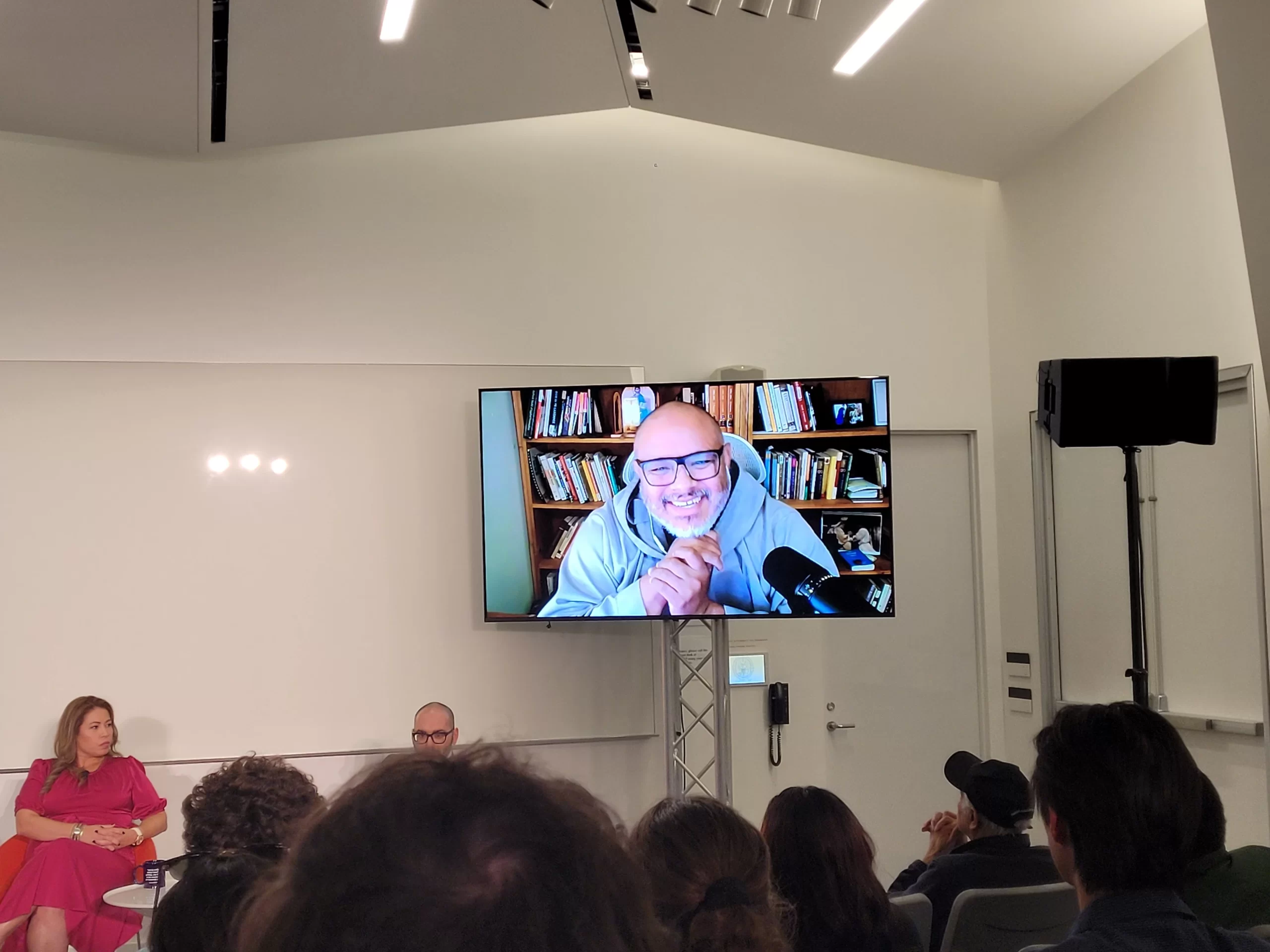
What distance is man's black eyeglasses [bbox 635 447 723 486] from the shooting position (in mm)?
4574

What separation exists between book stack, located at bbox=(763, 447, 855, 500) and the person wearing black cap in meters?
1.77

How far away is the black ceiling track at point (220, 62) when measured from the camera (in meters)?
3.81

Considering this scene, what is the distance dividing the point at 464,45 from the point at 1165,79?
2.71 m

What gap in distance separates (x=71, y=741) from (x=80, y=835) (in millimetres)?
386

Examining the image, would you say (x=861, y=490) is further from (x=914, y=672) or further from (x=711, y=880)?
(x=711, y=880)

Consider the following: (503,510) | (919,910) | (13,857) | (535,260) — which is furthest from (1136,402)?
(13,857)

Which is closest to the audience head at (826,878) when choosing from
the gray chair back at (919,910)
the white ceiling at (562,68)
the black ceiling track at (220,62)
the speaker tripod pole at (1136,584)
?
the gray chair back at (919,910)

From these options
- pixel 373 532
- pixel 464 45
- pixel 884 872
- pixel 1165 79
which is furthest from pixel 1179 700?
pixel 464 45

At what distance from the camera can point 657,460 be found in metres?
4.61

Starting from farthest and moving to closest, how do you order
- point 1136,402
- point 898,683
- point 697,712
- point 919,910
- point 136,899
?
point 898,683
point 697,712
point 1136,402
point 136,899
point 919,910

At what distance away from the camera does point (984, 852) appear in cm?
260

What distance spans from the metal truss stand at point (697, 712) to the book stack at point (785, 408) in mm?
840

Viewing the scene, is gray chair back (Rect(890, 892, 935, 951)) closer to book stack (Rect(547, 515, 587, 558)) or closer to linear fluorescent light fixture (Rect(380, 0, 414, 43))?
book stack (Rect(547, 515, 587, 558))

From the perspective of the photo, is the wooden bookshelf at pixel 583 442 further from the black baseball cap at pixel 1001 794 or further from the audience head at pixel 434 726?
the black baseball cap at pixel 1001 794
